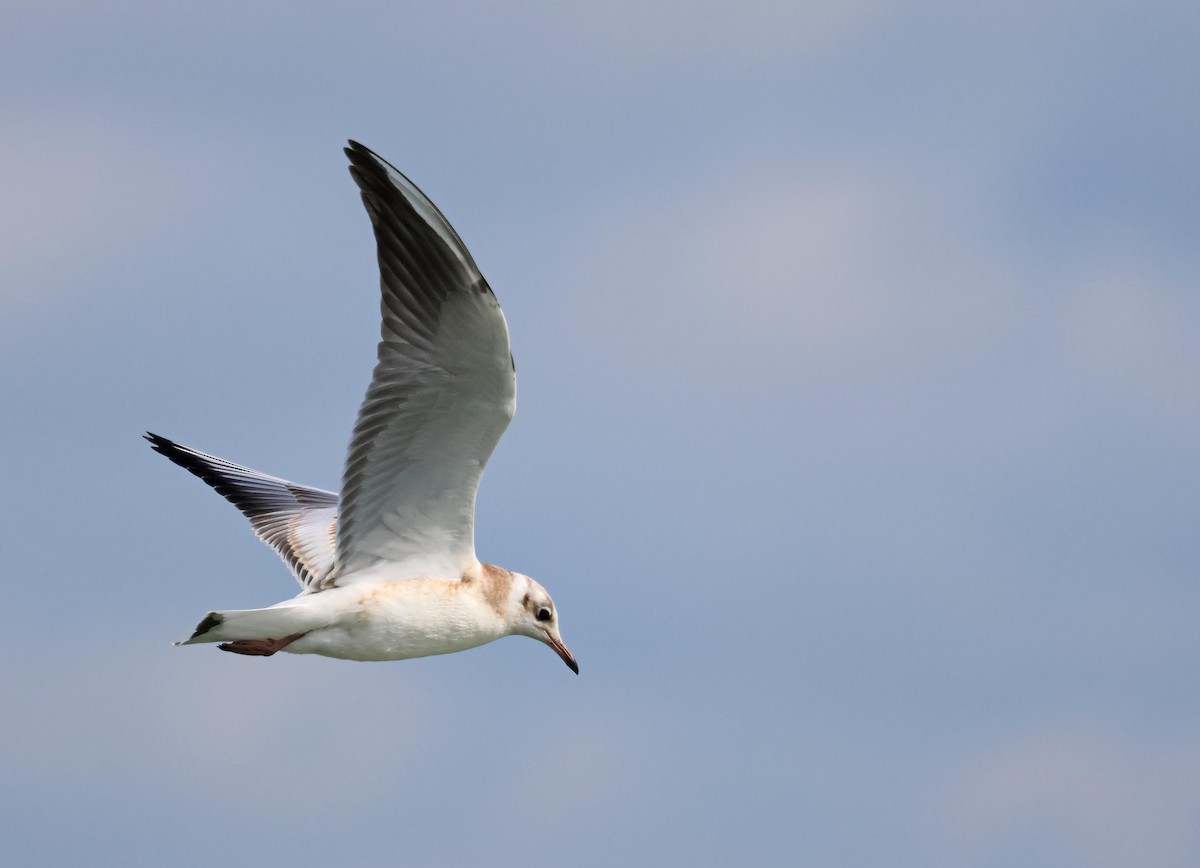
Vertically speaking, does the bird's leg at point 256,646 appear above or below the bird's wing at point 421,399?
below

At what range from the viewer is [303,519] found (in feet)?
50.6

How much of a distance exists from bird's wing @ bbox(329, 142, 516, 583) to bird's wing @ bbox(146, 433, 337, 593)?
1293mm

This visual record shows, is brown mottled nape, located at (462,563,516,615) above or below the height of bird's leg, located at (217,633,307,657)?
above

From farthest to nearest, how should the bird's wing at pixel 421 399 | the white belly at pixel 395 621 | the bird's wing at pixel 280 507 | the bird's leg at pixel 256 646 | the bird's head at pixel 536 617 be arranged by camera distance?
the bird's wing at pixel 280 507, the bird's head at pixel 536 617, the white belly at pixel 395 621, the bird's leg at pixel 256 646, the bird's wing at pixel 421 399

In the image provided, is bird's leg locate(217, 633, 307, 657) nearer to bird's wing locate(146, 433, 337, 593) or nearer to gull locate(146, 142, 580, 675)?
gull locate(146, 142, 580, 675)

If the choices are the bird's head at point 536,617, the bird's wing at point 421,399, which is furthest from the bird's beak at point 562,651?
the bird's wing at point 421,399

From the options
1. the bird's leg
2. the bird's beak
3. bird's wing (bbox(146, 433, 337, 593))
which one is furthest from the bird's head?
the bird's leg

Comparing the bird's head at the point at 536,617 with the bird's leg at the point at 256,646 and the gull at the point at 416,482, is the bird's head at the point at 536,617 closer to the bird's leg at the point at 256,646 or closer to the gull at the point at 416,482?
the gull at the point at 416,482

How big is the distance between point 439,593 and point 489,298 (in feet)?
7.88

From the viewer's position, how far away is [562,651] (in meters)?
13.6

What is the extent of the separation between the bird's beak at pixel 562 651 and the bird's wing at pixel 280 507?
1819 millimetres

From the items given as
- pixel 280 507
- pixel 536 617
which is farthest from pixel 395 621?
pixel 280 507

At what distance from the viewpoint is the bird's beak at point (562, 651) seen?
44.3 feet

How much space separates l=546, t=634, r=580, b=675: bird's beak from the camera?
13.5 meters
